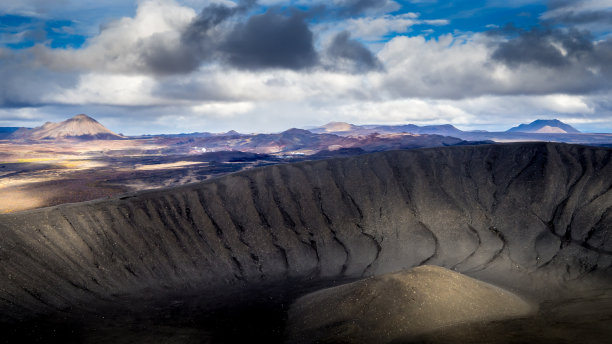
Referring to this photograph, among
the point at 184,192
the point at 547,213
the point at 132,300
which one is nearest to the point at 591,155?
the point at 547,213

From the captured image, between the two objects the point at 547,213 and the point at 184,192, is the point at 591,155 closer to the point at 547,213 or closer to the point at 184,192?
the point at 547,213

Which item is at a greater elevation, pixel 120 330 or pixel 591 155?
pixel 591 155

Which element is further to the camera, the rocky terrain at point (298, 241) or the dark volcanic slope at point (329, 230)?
the dark volcanic slope at point (329, 230)

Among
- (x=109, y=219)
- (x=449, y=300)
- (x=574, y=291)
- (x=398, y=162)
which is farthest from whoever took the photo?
(x=398, y=162)

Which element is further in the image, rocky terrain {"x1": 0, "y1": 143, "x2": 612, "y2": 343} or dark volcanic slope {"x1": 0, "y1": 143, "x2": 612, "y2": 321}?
dark volcanic slope {"x1": 0, "y1": 143, "x2": 612, "y2": 321}
